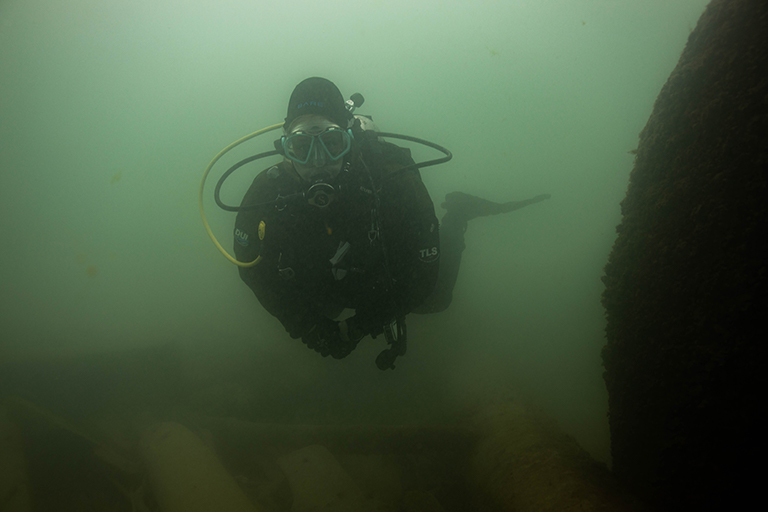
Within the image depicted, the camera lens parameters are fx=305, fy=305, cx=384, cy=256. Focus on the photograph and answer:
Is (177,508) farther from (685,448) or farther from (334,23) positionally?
(334,23)

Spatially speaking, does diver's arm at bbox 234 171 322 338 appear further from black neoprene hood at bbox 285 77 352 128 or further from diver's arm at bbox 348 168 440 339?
black neoprene hood at bbox 285 77 352 128

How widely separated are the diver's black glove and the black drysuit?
6 centimetres

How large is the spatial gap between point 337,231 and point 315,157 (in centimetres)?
61

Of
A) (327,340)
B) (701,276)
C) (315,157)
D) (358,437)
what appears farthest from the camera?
(358,437)

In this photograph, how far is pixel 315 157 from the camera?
244 cm

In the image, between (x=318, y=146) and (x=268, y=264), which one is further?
(x=268, y=264)

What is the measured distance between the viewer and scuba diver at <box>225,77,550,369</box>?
246 centimetres

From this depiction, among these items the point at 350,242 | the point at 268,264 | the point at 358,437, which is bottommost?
the point at 358,437

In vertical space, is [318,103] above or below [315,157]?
above

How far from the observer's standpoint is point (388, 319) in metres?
2.62

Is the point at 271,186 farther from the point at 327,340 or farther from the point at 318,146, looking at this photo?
the point at 327,340

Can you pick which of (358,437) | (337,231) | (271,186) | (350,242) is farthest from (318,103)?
(358,437)

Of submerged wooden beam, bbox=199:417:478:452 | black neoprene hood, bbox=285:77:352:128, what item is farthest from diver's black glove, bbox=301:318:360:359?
black neoprene hood, bbox=285:77:352:128

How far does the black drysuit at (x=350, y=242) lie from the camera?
2.47 m
